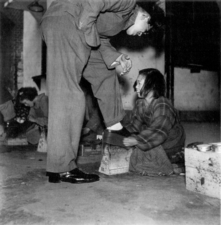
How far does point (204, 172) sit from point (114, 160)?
842 millimetres

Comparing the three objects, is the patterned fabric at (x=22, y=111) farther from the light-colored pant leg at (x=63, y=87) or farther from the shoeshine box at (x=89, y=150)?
the light-colored pant leg at (x=63, y=87)

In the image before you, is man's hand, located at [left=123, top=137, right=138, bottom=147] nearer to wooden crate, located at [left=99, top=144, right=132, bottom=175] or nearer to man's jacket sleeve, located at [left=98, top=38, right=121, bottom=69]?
wooden crate, located at [left=99, top=144, right=132, bottom=175]

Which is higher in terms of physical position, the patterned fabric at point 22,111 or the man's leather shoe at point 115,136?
the patterned fabric at point 22,111

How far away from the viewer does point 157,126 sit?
2.47 m

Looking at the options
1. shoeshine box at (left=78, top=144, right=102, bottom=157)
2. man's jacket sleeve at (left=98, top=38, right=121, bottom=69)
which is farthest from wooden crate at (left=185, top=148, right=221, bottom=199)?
shoeshine box at (left=78, top=144, right=102, bottom=157)

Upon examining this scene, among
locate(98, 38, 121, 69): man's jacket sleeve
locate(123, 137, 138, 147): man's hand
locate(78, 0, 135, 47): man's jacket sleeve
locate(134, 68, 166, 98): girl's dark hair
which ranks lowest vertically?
locate(123, 137, 138, 147): man's hand

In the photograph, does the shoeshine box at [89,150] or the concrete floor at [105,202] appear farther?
the shoeshine box at [89,150]

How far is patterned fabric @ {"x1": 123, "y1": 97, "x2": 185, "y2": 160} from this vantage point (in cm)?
244

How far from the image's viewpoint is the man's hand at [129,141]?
2404mm

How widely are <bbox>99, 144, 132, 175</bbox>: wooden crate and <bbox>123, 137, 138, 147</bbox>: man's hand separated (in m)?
0.10

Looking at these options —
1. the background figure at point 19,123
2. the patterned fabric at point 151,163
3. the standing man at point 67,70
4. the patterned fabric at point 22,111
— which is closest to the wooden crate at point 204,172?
the patterned fabric at point 151,163

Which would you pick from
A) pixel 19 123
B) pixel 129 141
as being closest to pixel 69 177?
pixel 129 141

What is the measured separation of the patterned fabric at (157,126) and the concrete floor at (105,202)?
0.35m

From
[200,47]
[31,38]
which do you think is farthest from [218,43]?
[31,38]
